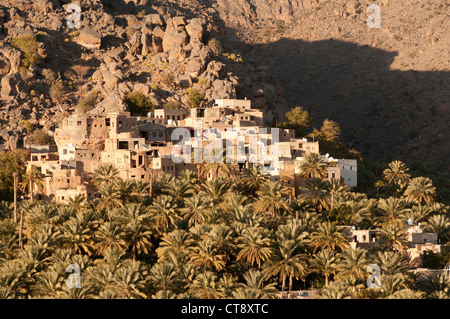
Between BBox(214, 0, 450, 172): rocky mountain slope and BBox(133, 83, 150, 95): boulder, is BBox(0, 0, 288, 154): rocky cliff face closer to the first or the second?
BBox(133, 83, 150, 95): boulder

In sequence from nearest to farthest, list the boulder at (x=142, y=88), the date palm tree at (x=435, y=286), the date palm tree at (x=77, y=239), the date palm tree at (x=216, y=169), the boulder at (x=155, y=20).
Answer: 1. the date palm tree at (x=435, y=286)
2. the date palm tree at (x=77, y=239)
3. the date palm tree at (x=216, y=169)
4. the boulder at (x=142, y=88)
5. the boulder at (x=155, y=20)

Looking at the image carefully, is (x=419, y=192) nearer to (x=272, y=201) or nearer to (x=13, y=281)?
(x=272, y=201)

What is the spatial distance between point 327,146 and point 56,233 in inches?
1849

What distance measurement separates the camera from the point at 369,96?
16125 centimetres

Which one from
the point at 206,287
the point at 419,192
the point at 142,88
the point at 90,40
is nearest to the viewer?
the point at 206,287

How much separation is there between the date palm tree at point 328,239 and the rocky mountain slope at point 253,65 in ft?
137

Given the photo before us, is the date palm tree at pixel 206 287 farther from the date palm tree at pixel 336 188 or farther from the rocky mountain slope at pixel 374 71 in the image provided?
the rocky mountain slope at pixel 374 71

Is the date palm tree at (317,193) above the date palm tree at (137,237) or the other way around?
above

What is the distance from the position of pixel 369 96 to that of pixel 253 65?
124 ft

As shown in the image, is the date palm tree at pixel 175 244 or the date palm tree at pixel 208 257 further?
the date palm tree at pixel 175 244

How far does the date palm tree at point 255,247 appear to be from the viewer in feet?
227

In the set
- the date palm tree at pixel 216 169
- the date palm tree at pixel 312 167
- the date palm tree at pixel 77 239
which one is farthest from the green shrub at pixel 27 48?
the date palm tree at pixel 77 239

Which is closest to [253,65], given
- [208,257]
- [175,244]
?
[175,244]

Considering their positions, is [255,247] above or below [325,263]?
above
